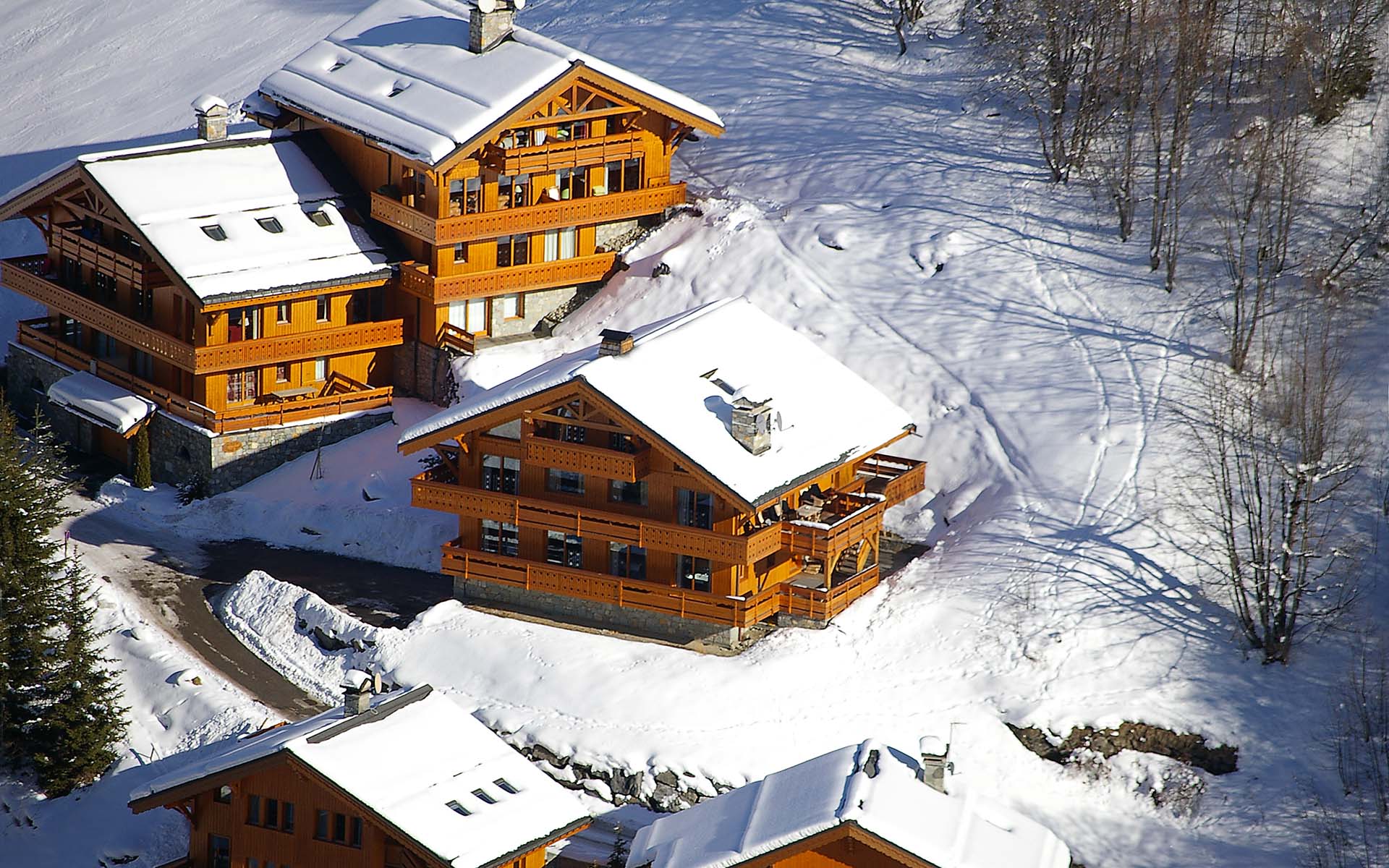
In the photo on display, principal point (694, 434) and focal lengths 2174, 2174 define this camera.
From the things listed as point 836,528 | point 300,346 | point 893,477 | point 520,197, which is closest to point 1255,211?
point 893,477

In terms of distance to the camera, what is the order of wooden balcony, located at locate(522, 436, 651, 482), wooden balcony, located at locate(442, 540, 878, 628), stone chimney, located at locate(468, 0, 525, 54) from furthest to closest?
stone chimney, located at locate(468, 0, 525, 54) → wooden balcony, located at locate(442, 540, 878, 628) → wooden balcony, located at locate(522, 436, 651, 482)

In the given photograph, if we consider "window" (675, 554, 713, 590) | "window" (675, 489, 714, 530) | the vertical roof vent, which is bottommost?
"window" (675, 554, 713, 590)

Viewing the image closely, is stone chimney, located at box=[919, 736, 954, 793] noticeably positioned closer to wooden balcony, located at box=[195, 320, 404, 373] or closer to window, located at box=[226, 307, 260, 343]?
wooden balcony, located at box=[195, 320, 404, 373]

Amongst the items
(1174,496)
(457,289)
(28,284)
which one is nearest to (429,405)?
(457,289)

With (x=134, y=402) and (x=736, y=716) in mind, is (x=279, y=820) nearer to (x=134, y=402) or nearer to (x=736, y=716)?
(x=736, y=716)

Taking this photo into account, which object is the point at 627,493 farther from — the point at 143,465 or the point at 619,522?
the point at 143,465

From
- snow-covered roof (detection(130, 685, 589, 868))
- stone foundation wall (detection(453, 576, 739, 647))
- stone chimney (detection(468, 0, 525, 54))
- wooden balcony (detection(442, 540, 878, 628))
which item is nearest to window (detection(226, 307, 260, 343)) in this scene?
stone chimney (detection(468, 0, 525, 54))
